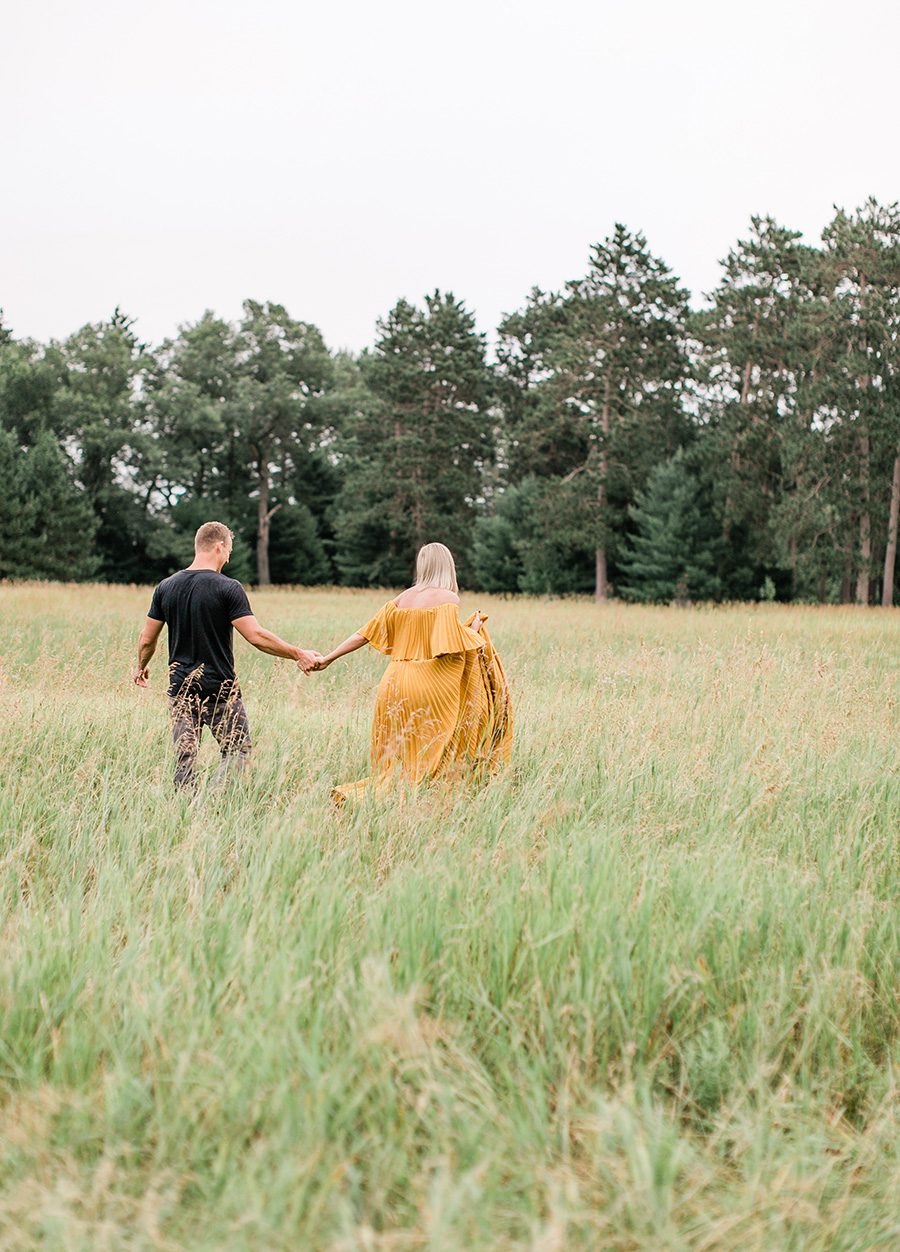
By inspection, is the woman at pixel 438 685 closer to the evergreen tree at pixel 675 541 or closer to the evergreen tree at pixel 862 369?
the evergreen tree at pixel 862 369

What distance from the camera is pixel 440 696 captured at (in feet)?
18.3

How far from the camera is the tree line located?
110ft

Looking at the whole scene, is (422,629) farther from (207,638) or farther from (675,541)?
(675,541)

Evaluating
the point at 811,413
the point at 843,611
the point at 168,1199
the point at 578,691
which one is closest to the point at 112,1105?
the point at 168,1199

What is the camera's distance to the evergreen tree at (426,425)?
41.7 meters

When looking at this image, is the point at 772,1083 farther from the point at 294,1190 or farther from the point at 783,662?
the point at 783,662

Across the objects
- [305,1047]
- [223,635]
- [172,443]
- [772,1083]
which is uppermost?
[172,443]

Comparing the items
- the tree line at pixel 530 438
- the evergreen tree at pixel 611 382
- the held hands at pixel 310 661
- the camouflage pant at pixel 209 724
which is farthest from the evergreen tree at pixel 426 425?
the camouflage pant at pixel 209 724

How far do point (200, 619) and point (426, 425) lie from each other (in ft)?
125

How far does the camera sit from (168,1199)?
1857 mm

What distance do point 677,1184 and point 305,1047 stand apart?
926 millimetres

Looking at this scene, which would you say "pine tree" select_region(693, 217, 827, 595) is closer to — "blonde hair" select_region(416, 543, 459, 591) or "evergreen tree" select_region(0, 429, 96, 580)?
"evergreen tree" select_region(0, 429, 96, 580)

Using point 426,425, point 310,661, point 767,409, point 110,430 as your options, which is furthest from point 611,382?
point 310,661

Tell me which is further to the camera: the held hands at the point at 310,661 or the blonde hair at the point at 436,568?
the held hands at the point at 310,661
